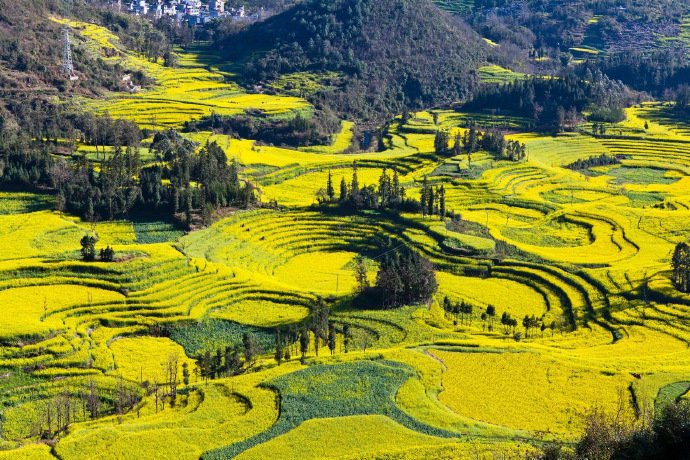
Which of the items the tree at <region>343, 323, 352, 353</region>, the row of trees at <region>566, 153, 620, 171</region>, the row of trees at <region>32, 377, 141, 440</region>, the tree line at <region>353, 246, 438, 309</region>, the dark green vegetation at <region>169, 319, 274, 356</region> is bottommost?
the row of trees at <region>32, 377, 141, 440</region>

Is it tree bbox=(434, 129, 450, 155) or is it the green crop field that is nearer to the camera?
the green crop field

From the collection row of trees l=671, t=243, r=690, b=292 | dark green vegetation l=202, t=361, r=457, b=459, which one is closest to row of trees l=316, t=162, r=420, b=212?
row of trees l=671, t=243, r=690, b=292

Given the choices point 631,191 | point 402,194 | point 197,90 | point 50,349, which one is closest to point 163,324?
point 50,349

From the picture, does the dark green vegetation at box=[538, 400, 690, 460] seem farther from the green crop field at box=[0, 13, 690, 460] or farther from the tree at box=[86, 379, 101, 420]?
the tree at box=[86, 379, 101, 420]

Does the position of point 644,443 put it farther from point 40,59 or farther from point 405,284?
point 40,59

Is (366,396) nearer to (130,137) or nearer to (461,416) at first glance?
(461,416)
